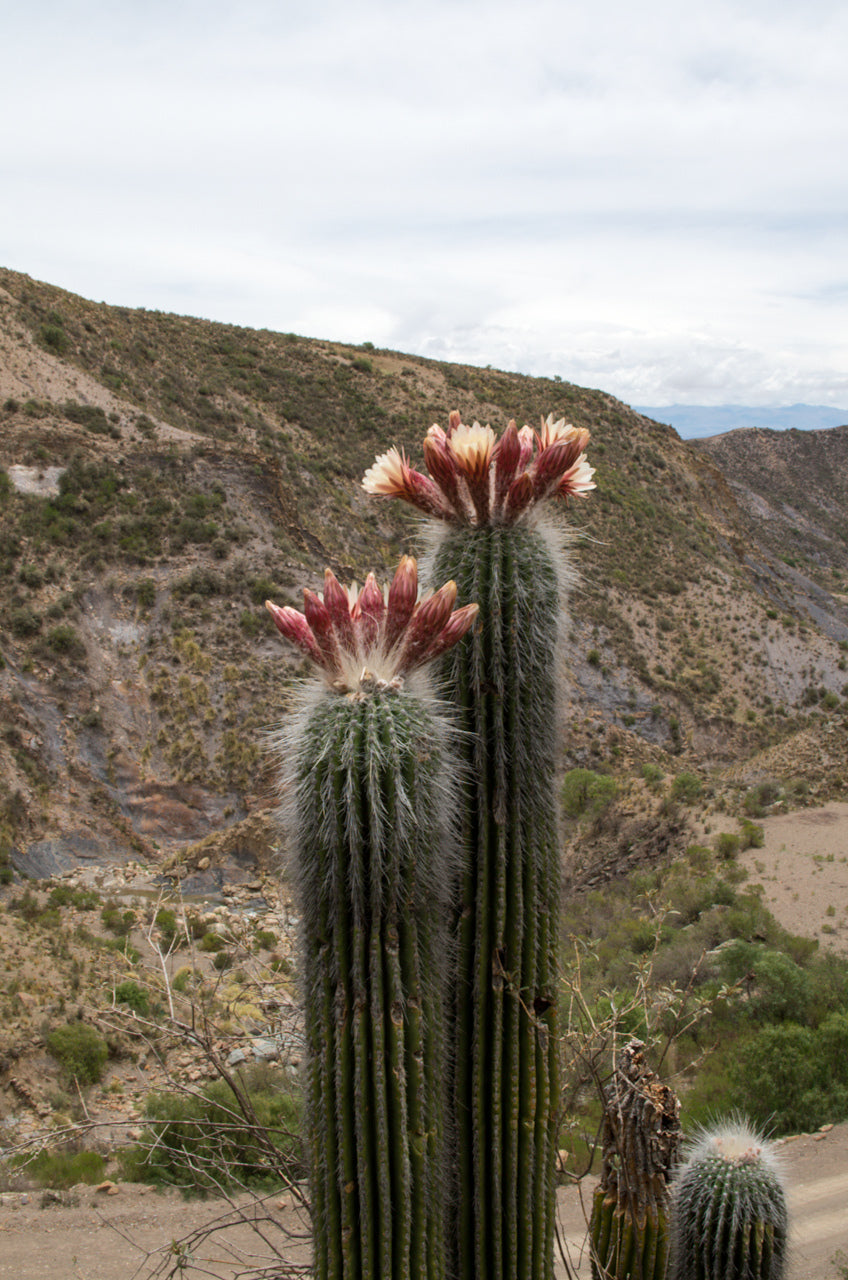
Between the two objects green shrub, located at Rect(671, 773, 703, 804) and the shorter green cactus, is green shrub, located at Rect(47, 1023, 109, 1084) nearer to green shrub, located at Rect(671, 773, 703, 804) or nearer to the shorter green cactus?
the shorter green cactus

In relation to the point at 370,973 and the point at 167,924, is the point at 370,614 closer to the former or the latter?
the point at 370,973

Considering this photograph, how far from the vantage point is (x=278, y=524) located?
25172 millimetres

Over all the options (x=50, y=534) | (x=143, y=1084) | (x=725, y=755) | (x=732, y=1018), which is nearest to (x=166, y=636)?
(x=50, y=534)

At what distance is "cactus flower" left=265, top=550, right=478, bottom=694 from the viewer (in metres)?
2.71

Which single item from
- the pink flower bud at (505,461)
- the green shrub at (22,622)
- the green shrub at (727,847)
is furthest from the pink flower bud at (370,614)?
the green shrub at (22,622)

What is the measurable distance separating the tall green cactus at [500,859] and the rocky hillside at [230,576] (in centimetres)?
572

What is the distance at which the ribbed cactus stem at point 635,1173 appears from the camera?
12.5 feet

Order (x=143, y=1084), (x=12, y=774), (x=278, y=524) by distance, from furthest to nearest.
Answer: (x=278, y=524), (x=12, y=774), (x=143, y=1084)

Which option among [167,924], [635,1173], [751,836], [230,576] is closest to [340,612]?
[635,1173]

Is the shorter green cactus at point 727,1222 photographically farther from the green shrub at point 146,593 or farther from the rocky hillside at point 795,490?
the rocky hillside at point 795,490

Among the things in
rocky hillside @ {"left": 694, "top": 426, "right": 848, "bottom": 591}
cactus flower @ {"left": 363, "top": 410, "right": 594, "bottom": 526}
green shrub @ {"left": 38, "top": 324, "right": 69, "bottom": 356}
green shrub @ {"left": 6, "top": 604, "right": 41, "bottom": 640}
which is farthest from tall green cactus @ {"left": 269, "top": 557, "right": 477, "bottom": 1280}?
rocky hillside @ {"left": 694, "top": 426, "right": 848, "bottom": 591}

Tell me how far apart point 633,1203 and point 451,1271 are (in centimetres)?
120

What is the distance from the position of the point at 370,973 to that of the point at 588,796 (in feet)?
58.7

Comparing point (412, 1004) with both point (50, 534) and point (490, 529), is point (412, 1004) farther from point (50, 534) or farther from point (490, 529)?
point (50, 534)
